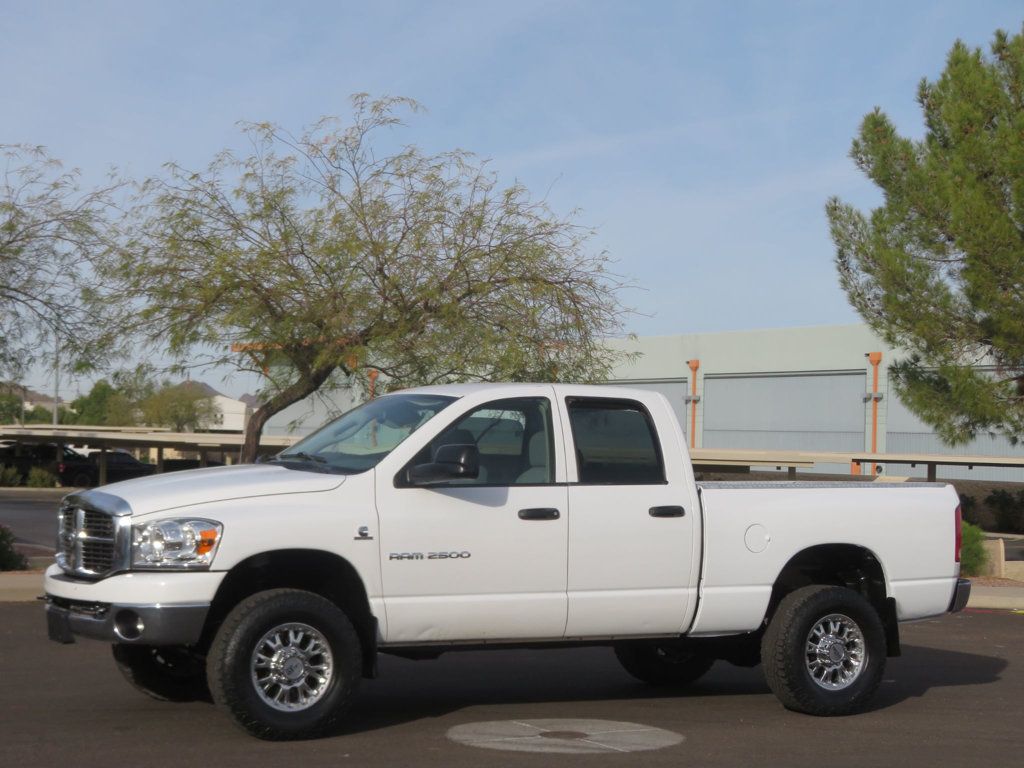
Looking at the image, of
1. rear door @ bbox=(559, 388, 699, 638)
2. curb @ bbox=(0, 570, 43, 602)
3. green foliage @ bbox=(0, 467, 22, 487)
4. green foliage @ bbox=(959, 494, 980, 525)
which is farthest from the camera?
green foliage @ bbox=(0, 467, 22, 487)

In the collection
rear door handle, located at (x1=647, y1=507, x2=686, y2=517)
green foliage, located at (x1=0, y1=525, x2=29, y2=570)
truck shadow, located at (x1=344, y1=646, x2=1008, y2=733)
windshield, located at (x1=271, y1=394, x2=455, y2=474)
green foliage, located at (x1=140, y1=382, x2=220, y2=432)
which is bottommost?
truck shadow, located at (x1=344, y1=646, x2=1008, y2=733)

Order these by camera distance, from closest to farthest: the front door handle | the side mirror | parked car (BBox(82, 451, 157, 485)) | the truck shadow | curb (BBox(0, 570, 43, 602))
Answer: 1. the side mirror
2. the front door handle
3. the truck shadow
4. curb (BBox(0, 570, 43, 602))
5. parked car (BBox(82, 451, 157, 485))

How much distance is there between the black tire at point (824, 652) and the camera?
28.3 ft

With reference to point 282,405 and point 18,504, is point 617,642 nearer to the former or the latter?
point 282,405

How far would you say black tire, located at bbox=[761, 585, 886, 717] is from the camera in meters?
8.64

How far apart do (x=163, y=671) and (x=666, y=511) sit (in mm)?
3408

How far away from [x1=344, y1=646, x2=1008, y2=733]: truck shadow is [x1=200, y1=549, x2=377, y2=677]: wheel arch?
67cm

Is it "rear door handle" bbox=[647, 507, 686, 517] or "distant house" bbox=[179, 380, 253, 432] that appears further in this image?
"distant house" bbox=[179, 380, 253, 432]

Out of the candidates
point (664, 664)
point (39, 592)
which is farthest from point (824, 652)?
point (39, 592)

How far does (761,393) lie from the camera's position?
1930 inches

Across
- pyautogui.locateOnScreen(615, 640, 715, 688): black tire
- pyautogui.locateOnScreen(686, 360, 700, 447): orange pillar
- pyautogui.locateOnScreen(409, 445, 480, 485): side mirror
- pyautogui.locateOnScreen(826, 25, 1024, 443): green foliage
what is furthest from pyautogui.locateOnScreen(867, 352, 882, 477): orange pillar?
pyautogui.locateOnScreen(409, 445, 480, 485): side mirror

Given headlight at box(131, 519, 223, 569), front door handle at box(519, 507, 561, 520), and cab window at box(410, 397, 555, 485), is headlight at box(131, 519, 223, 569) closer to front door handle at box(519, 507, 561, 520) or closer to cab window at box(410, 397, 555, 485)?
cab window at box(410, 397, 555, 485)

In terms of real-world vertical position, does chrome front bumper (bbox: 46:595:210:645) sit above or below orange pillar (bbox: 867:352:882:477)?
below

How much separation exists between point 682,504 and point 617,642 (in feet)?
3.18
